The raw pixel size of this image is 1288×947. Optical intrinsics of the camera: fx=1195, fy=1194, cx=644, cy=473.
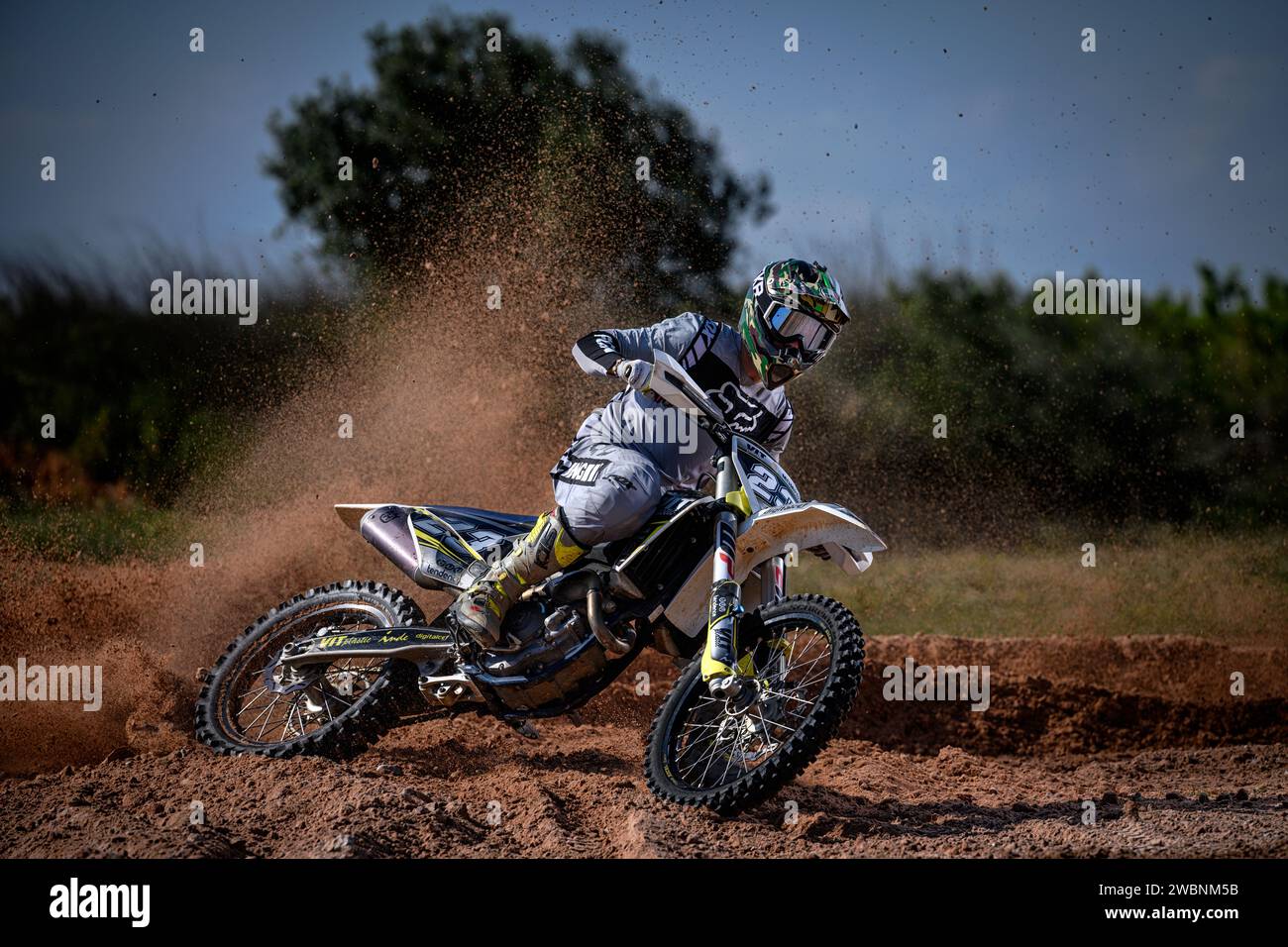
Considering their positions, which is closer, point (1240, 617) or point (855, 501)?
point (1240, 617)

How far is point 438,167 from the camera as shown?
57.2 feet

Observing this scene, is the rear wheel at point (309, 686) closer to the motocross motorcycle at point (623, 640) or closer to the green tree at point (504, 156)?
the motocross motorcycle at point (623, 640)

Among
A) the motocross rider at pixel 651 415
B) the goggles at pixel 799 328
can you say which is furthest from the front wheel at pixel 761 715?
the goggles at pixel 799 328

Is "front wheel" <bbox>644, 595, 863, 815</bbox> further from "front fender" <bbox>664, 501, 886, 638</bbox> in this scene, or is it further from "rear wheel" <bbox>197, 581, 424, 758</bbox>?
"rear wheel" <bbox>197, 581, 424, 758</bbox>

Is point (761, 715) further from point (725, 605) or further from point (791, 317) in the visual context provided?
point (791, 317)

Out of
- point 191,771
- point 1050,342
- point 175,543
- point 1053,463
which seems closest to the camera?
point 191,771

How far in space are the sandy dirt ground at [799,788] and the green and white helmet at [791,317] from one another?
7.35 ft

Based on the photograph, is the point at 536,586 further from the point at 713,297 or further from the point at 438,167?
the point at 438,167

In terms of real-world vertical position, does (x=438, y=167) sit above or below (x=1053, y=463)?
above

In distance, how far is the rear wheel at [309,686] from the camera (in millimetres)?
6664

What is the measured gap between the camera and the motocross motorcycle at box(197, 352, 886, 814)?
557cm

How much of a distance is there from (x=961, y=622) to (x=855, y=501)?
2.27m
